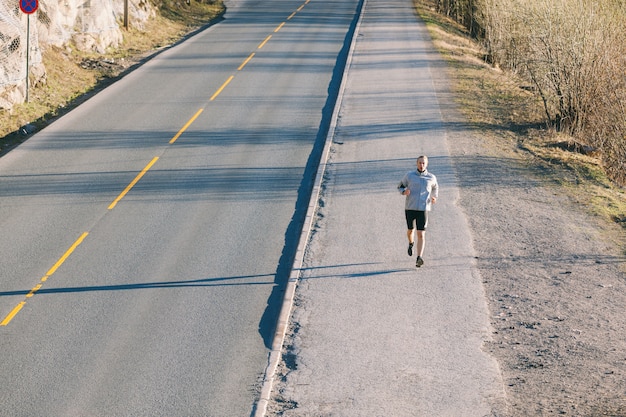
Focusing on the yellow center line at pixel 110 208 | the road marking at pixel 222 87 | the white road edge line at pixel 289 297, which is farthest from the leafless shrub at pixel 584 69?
the yellow center line at pixel 110 208

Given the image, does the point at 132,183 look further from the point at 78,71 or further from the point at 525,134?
the point at 525,134

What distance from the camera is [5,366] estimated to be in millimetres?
10867

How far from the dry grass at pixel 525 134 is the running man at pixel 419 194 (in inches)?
191

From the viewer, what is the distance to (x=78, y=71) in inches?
1128

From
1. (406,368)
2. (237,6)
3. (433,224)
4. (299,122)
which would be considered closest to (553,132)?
(299,122)

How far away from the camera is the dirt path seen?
10344 mm

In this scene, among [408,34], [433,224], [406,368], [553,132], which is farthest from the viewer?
[408,34]

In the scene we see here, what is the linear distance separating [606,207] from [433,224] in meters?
4.77

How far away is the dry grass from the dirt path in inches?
24.8

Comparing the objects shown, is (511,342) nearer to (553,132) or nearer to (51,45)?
(553,132)

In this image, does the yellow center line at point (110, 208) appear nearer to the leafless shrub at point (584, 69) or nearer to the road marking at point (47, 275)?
the road marking at point (47, 275)

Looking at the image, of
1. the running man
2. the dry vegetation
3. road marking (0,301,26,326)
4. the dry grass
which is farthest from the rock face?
the running man

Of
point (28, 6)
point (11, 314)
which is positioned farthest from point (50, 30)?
point (11, 314)

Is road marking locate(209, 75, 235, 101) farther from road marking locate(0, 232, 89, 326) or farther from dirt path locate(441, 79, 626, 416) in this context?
road marking locate(0, 232, 89, 326)
